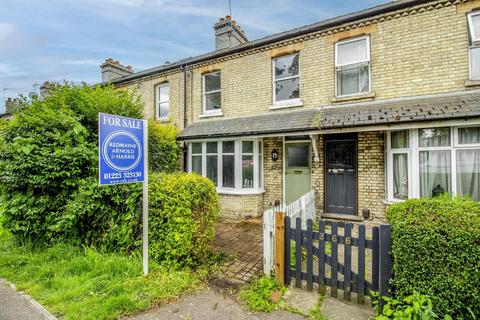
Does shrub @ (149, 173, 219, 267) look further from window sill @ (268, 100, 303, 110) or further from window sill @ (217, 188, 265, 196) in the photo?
window sill @ (268, 100, 303, 110)

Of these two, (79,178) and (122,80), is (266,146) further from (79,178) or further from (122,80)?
(122,80)

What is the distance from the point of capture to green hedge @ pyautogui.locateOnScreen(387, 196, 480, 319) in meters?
2.33

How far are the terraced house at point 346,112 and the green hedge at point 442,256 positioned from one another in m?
3.87

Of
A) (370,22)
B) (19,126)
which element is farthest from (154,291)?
(370,22)

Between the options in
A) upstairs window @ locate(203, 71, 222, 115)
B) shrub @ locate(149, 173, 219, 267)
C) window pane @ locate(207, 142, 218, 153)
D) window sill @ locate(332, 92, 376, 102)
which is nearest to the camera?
shrub @ locate(149, 173, 219, 267)

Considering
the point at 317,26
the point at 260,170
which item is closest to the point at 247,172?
the point at 260,170

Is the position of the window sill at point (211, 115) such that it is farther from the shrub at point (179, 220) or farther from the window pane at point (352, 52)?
the shrub at point (179, 220)

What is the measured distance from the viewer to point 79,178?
4.68 meters

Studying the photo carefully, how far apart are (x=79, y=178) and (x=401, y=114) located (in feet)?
25.0

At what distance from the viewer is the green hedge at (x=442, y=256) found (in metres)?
2.33

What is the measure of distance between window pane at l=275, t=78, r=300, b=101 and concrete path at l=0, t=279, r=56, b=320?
8.25 meters

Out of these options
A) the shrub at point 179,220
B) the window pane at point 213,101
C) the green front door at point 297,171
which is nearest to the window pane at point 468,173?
the green front door at point 297,171

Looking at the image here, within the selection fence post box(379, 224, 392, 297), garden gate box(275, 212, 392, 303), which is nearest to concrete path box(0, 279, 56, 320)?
garden gate box(275, 212, 392, 303)

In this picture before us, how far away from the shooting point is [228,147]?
8672mm
